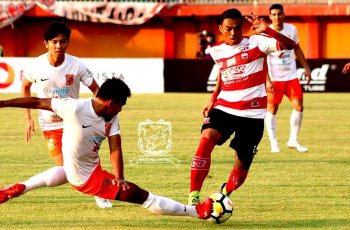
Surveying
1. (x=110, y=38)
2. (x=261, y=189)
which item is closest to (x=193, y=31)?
(x=110, y=38)

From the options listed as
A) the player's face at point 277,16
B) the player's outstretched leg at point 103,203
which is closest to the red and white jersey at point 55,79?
the player's outstretched leg at point 103,203

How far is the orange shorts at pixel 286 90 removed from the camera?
17859mm

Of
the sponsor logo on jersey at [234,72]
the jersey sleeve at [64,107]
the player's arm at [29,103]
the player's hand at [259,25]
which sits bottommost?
the jersey sleeve at [64,107]

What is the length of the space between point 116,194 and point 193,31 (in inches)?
1440

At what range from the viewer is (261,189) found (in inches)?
511

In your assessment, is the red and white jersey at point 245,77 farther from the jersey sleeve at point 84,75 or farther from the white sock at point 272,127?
the white sock at point 272,127

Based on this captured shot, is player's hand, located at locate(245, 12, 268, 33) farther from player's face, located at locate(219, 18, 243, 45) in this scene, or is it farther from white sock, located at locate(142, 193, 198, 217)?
white sock, located at locate(142, 193, 198, 217)

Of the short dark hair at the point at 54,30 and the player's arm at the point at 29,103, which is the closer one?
the player's arm at the point at 29,103

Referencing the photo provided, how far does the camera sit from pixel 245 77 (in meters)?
11.4

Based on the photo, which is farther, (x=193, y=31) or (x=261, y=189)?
(x=193, y=31)

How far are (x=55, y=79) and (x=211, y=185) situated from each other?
2905 millimetres

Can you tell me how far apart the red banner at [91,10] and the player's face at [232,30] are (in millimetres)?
33222

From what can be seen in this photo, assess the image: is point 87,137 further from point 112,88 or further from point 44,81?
point 44,81

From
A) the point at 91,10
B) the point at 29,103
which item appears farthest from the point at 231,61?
the point at 91,10
